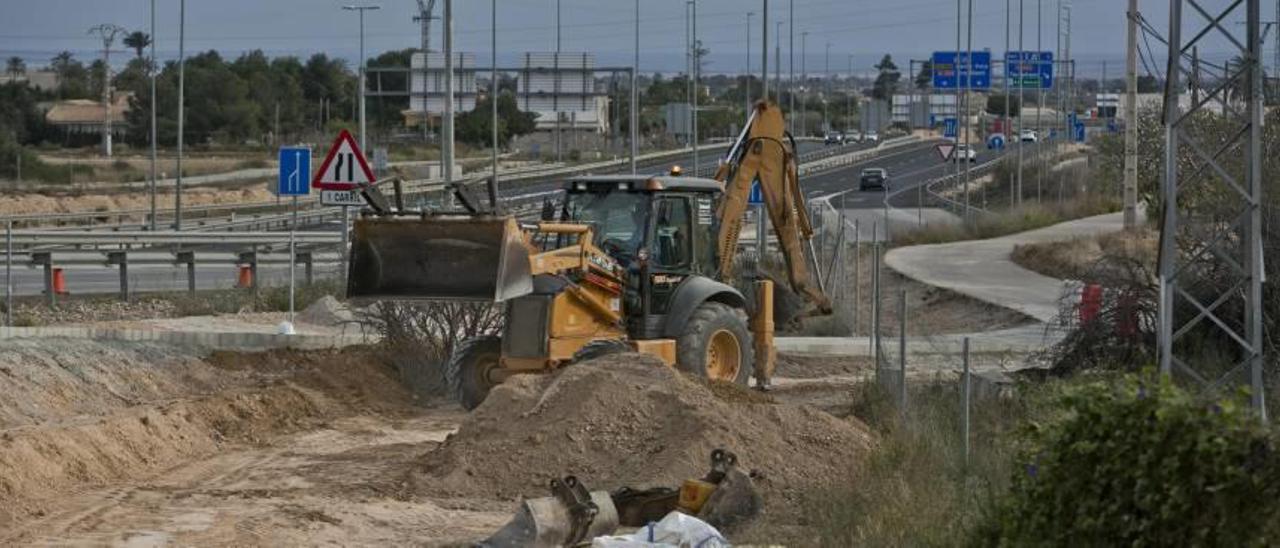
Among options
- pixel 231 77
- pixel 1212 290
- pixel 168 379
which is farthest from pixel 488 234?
pixel 231 77

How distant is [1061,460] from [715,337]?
13516 millimetres

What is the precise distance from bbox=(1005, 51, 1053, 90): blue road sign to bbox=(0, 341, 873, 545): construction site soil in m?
62.7

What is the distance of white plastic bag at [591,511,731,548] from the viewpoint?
12312 mm

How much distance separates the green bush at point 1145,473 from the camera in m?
7.81

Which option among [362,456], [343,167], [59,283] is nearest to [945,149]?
[59,283]

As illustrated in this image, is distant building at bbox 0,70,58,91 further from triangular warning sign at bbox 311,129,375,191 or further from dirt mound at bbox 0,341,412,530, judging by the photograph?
dirt mound at bbox 0,341,412,530

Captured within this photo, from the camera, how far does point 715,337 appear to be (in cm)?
2208

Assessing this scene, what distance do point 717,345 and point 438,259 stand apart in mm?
4122

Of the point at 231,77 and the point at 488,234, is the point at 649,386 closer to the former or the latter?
the point at 488,234

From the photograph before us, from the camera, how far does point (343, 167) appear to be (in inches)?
1030

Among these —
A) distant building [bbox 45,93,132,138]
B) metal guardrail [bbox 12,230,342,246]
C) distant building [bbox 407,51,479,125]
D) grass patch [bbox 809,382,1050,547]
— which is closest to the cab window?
grass patch [bbox 809,382,1050,547]

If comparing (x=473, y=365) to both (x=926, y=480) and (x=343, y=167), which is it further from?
(x=926, y=480)

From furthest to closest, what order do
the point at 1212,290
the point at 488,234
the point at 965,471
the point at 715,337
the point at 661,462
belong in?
the point at 715,337 < the point at 1212,290 < the point at 488,234 < the point at 661,462 < the point at 965,471

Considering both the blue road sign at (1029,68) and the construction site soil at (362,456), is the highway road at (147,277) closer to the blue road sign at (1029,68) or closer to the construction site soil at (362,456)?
the construction site soil at (362,456)
